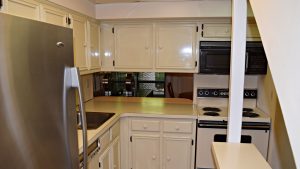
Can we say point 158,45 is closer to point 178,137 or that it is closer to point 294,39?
point 178,137

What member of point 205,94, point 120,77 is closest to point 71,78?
point 205,94

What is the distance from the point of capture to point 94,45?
2.63m

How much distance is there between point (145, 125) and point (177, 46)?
101 cm

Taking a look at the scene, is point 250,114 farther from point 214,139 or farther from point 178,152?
point 178,152

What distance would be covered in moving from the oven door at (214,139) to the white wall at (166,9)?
1268mm

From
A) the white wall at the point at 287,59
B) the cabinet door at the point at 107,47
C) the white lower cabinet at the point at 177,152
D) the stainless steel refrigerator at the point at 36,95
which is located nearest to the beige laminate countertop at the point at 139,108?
the white lower cabinet at the point at 177,152

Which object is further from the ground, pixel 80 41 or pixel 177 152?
pixel 80 41

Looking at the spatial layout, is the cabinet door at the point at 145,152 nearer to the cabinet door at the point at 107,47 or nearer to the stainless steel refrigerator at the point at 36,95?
the cabinet door at the point at 107,47

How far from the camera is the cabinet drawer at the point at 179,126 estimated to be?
2.44 m

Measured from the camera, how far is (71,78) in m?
1.05

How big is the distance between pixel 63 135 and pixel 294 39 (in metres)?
0.97

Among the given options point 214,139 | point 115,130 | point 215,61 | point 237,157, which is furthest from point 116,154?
point 215,61

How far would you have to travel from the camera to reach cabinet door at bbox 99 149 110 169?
1923 mm

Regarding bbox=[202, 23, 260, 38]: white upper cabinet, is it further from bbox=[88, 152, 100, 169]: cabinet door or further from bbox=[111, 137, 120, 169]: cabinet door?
bbox=[88, 152, 100, 169]: cabinet door
